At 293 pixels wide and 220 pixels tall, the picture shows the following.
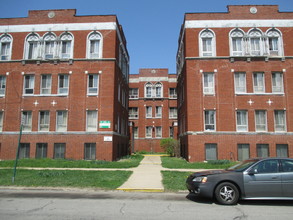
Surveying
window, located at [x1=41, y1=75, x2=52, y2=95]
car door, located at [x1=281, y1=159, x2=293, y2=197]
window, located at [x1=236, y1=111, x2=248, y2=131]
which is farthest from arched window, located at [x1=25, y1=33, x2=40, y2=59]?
car door, located at [x1=281, y1=159, x2=293, y2=197]

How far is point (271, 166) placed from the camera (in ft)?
24.5

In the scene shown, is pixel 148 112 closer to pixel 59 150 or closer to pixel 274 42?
pixel 59 150

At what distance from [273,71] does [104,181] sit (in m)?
18.1

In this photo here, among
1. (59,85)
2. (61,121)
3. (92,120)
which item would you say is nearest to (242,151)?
(92,120)

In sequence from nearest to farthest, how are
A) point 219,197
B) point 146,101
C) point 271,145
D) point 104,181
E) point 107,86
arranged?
point 219,197 → point 104,181 → point 271,145 → point 107,86 → point 146,101

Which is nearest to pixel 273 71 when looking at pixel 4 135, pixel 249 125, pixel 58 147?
pixel 249 125

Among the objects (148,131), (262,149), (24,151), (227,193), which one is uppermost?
(148,131)

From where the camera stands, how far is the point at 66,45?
2242 centimetres

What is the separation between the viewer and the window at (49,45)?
22453 millimetres

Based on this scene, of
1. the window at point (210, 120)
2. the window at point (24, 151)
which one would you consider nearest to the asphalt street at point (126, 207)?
the window at point (210, 120)

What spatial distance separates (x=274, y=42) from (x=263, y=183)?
18759mm

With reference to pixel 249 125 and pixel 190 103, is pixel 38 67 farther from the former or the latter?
pixel 249 125

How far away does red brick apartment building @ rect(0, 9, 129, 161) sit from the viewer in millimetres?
20922

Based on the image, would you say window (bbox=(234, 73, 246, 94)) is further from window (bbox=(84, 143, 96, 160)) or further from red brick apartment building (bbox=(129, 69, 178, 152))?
red brick apartment building (bbox=(129, 69, 178, 152))
